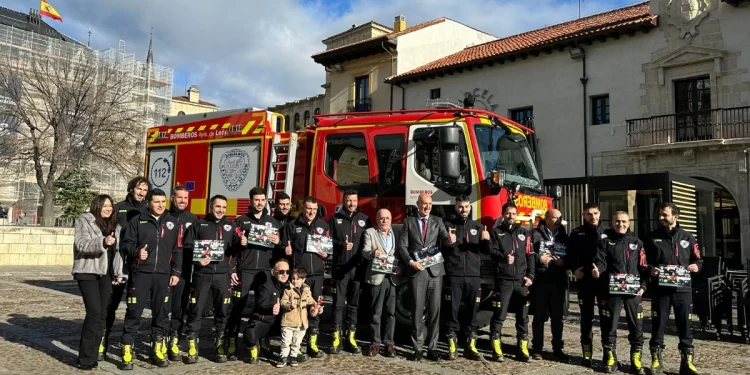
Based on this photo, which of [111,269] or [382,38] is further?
[382,38]

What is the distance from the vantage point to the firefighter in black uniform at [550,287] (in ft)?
24.2

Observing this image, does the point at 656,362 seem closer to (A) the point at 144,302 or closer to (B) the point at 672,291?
(B) the point at 672,291

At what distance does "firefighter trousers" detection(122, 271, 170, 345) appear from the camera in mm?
6527

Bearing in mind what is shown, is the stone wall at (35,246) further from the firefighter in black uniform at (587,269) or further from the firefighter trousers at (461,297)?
the firefighter in black uniform at (587,269)

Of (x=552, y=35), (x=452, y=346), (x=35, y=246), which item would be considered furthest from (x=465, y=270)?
(x=35, y=246)

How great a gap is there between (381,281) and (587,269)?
234cm

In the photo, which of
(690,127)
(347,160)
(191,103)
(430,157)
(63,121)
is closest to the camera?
(430,157)

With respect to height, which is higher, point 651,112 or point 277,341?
point 651,112

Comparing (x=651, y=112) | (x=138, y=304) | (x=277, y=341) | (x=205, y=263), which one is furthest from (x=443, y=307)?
(x=651, y=112)

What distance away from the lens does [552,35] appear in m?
24.4

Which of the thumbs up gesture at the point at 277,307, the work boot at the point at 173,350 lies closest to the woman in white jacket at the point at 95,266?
the work boot at the point at 173,350

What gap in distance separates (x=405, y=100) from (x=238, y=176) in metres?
19.0

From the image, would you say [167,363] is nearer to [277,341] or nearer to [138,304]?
[138,304]

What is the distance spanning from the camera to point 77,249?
6441 millimetres
